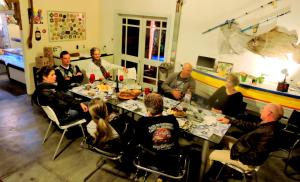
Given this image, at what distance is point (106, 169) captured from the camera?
2797mm

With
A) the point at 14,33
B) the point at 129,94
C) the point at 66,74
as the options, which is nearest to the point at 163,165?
the point at 129,94

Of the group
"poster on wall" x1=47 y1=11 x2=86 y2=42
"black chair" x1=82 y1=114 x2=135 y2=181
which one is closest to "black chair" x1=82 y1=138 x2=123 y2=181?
"black chair" x1=82 y1=114 x2=135 y2=181

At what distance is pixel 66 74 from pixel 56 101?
103cm

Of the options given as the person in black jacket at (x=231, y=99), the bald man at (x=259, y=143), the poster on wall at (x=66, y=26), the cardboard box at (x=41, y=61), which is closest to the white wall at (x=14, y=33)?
the poster on wall at (x=66, y=26)

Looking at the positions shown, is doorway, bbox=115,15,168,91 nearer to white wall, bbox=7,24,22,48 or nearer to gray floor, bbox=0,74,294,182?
gray floor, bbox=0,74,294,182

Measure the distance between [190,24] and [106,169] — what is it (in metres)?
3.23

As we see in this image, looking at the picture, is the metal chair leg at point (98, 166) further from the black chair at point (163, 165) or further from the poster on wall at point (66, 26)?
the poster on wall at point (66, 26)

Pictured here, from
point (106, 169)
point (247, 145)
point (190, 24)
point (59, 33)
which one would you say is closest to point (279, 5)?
point (190, 24)

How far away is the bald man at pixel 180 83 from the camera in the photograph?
372 centimetres

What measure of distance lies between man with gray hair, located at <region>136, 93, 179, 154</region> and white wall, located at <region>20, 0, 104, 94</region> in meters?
3.62

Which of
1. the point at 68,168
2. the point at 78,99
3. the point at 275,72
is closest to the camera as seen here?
the point at 68,168

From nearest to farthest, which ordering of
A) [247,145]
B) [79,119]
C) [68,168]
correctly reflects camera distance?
1. [247,145]
2. [68,168]
3. [79,119]

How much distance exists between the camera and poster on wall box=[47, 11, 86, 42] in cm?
492

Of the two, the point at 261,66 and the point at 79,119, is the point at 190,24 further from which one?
the point at 79,119
